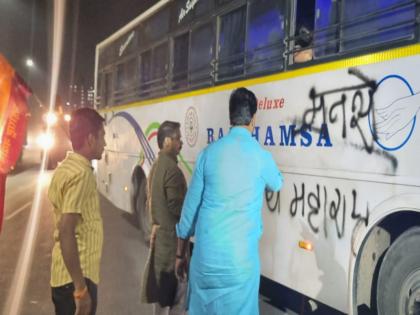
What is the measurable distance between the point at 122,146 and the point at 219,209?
7.06m

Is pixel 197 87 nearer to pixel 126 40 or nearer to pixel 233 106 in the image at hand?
pixel 233 106

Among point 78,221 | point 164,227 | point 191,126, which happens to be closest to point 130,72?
point 191,126

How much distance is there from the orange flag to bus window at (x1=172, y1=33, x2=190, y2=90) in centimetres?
317

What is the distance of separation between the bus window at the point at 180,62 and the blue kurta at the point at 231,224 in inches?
154

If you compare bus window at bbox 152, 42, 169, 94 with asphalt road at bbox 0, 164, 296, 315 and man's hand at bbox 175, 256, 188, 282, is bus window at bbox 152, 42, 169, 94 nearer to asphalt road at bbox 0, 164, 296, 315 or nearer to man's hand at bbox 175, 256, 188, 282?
asphalt road at bbox 0, 164, 296, 315

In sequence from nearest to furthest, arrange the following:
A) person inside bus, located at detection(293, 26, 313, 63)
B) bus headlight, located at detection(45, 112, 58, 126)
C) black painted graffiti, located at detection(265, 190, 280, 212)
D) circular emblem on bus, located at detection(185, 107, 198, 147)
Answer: person inside bus, located at detection(293, 26, 313, 63) < black painted graffiti, located at detection(265, 190, 280, 212) < circular emblem on bus, located at detection(185, 107, 198, 147) < bus headlight, located at detection(45, 112, 58, 126)

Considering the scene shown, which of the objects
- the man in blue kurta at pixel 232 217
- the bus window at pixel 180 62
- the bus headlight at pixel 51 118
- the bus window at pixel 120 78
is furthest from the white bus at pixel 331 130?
the bus headlight at pixel 51 118

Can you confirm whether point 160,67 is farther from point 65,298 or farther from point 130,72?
point 65,298

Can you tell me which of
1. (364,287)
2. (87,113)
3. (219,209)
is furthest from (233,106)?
(364,287)

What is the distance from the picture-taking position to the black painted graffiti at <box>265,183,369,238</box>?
11.8ft

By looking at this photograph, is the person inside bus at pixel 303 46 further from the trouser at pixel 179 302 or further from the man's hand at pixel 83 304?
the man's hand at pixel 83 304

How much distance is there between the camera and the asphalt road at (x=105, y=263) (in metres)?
5.12

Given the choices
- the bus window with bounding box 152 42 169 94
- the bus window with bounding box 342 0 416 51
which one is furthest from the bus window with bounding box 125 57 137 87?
the bus window with bounding box 342 0 416 51

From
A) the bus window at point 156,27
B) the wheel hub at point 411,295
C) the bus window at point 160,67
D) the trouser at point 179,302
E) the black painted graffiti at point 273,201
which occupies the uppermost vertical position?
the bus window at point 156,27
